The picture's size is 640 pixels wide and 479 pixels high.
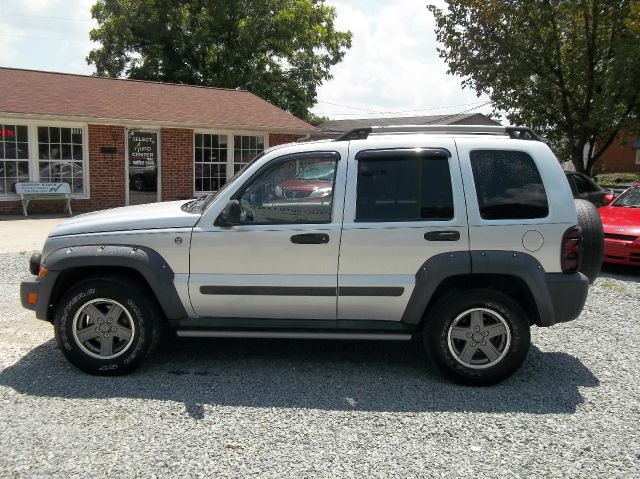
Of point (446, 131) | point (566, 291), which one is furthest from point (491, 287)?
point (446, 131)

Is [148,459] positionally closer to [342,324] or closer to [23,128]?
[342,324]

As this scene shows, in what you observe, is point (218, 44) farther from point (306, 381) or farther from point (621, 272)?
point (306, 381)

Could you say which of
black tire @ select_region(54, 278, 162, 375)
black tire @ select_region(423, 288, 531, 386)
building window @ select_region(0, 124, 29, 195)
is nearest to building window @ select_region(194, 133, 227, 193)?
building window @ select_region(0, 124, 29, 195)

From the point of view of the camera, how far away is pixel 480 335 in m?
4.46

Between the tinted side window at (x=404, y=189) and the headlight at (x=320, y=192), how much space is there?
0.81 feet

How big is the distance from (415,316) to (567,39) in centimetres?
1832

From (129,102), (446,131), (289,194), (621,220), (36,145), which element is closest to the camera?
(289,194)

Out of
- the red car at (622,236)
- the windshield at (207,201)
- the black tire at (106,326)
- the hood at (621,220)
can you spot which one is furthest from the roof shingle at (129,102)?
the black tire at (106,326)

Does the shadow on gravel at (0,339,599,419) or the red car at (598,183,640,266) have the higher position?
the red car at (598,183,640,266)

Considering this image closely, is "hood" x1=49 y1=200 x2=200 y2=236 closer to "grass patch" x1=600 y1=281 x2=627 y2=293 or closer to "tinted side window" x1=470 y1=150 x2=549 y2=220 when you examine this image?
"tinted side window" x1=470 y1=150 x2=549 y2=220

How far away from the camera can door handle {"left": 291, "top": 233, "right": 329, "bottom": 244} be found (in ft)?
14.4

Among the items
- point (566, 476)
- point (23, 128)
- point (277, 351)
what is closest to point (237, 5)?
point (23, 128)

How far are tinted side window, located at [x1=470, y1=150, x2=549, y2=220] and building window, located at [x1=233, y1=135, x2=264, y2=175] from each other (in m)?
14.0

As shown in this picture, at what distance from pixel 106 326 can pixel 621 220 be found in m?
8.11
